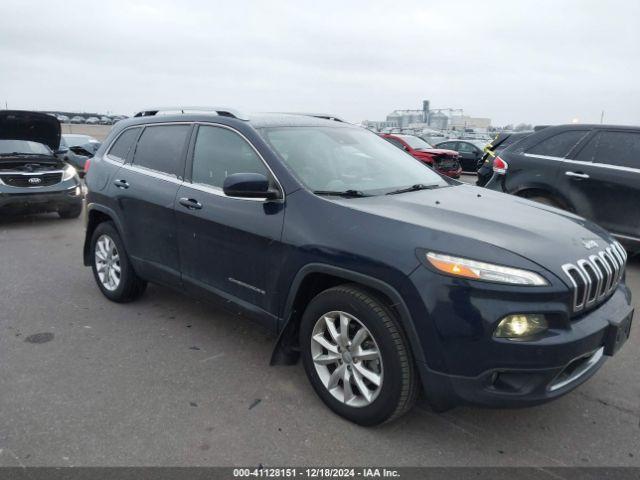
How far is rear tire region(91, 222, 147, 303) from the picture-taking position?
4.56 m

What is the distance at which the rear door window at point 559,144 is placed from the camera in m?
6.48

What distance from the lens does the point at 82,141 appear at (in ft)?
49.0

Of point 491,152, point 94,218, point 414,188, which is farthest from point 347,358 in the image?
point 491,152

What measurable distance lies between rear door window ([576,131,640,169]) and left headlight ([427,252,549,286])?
14.9 feet

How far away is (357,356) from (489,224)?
3.31 ft

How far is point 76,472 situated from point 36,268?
13.8 feet

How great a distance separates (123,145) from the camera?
4.70 meters

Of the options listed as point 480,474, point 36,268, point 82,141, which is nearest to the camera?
point 480,474

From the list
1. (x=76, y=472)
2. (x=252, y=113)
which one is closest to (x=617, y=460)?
(x=76, y=472)

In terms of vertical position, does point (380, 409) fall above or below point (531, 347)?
below

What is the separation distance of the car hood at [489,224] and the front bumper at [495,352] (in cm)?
21

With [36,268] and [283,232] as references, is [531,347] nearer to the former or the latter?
[283,232]

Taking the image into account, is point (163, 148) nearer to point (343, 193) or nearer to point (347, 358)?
point (343, 193)

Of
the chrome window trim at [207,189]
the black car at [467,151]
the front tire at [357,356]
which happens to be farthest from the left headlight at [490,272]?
the black car at [467,151]
